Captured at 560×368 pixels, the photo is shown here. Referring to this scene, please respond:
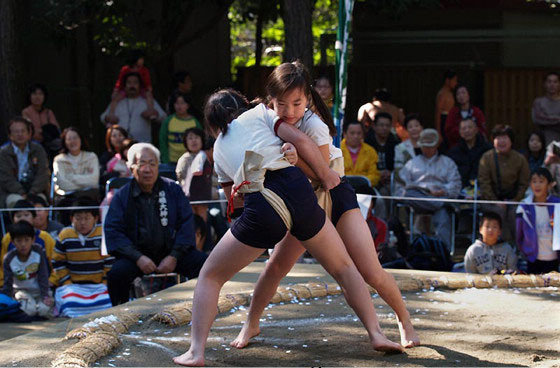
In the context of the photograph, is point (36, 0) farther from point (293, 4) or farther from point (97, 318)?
point (97, 318)

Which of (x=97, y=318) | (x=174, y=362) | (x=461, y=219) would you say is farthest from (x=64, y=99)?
(x=174, y=362)

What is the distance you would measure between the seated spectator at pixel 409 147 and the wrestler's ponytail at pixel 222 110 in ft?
13.7

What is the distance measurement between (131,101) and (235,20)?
6303 mm

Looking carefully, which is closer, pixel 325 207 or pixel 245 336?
pixel 325 207

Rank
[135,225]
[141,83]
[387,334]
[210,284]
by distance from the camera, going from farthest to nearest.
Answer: [141,83] < [135,225] < [387,334] < [210,284]

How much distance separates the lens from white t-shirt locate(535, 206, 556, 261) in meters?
6.18

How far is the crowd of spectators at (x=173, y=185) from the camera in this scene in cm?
528

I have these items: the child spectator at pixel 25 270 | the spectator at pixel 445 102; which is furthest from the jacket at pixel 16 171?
the spectator at pixel 445 102

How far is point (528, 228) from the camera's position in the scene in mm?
6293

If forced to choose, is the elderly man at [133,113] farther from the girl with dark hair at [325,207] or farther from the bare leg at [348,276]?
the bare leg at [348,276]

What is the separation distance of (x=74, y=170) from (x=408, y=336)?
14.2ft

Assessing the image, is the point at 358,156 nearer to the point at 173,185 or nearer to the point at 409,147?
the point at 409,147

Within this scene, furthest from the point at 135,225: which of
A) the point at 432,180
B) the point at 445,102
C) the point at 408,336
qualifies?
the point at 445,102

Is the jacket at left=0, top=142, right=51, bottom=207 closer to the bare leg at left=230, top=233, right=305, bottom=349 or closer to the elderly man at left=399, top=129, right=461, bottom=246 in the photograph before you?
the elderly man at left=399, top=129, right=461, bottom=246
